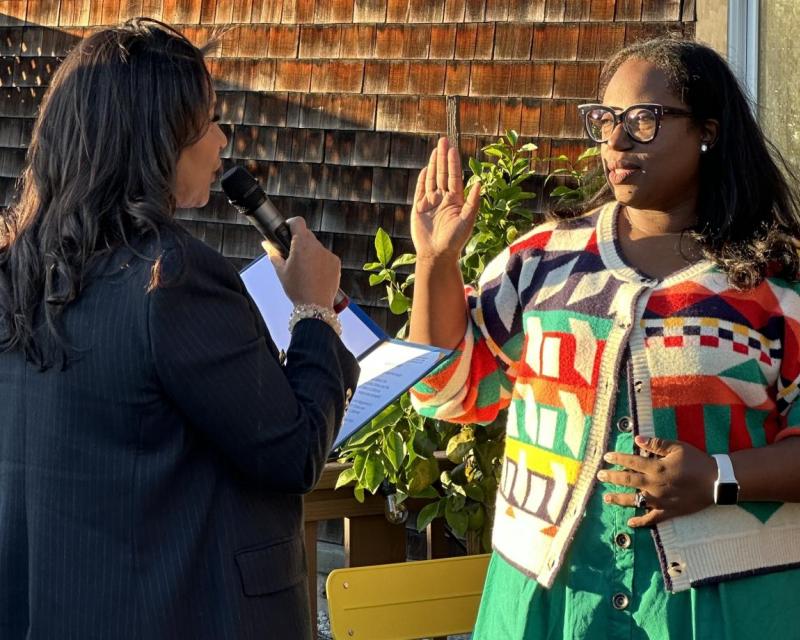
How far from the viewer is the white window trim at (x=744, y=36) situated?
14.0ft

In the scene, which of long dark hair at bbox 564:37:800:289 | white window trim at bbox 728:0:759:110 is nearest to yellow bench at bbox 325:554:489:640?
long dark hair at bbox 564:37:800:289

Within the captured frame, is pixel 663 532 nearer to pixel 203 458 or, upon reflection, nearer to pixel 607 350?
pixel 607 350

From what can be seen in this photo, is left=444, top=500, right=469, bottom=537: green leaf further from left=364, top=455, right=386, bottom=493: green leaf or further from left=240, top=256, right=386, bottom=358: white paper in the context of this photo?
left=240, top=256, right=386, bottom=358: white paper

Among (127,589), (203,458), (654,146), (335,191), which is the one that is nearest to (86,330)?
(203,458)

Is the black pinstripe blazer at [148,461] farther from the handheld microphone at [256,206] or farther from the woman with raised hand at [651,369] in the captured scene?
the woman with raised hand at [651,369]

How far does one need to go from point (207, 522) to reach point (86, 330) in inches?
12.9

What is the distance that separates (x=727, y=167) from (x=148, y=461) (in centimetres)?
117

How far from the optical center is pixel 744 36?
4324mm

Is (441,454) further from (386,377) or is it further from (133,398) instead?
(133,398)

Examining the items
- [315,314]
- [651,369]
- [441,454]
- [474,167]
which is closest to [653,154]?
[651,369]

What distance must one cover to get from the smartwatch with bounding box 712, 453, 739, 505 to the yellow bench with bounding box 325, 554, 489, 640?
118cm

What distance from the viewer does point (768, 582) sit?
2.09m

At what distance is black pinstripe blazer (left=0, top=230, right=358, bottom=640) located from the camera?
1.76 m

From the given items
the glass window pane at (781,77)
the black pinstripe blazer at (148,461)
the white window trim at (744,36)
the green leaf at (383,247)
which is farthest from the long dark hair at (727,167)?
the white window trim at (744,36)
